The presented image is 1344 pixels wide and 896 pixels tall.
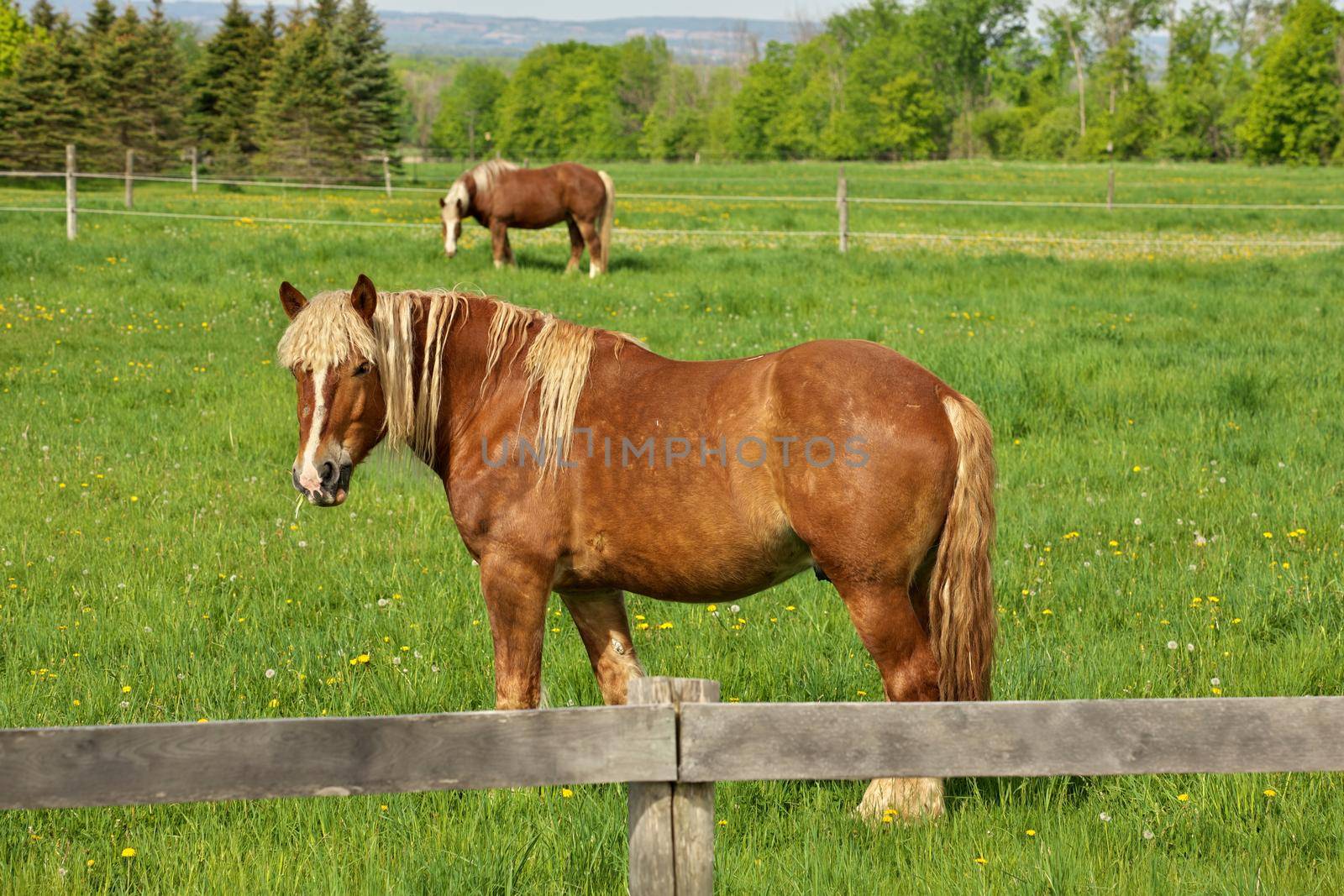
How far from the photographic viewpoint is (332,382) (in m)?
4.00

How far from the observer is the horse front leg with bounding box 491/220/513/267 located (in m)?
17.9

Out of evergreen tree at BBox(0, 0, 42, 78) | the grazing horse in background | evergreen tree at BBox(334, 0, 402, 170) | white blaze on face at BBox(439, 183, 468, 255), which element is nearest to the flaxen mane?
the grazing horse in background

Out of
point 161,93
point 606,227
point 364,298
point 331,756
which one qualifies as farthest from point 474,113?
point 331,756

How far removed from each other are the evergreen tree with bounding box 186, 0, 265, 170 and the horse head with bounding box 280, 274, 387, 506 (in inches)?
1863

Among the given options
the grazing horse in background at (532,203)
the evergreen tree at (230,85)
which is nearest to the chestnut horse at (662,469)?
the grazing horse in background at (532,203)

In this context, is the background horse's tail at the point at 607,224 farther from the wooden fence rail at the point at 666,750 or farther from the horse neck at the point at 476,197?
the wooden fence rail at the point at 666,750

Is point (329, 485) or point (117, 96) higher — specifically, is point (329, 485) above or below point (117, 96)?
below

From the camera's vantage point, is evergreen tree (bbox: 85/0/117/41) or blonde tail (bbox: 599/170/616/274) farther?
evergreen tree (bbox: 85/0/117/41)

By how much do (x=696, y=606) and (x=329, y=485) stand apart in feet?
7.87

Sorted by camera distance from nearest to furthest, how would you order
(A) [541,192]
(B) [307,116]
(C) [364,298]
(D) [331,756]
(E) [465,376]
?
(D) [331,756] → (C) [364,298] → (E) [465,376] → (A) [541,192] → (B) [307,116]

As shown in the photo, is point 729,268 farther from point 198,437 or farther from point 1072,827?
point 1072,827

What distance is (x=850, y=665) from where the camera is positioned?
4.97m

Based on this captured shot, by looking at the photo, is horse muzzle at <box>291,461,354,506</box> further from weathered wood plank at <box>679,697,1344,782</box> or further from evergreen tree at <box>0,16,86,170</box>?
evergreen tree at <box>0,16,86,170</box>

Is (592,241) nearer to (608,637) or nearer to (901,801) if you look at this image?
(608,637)
